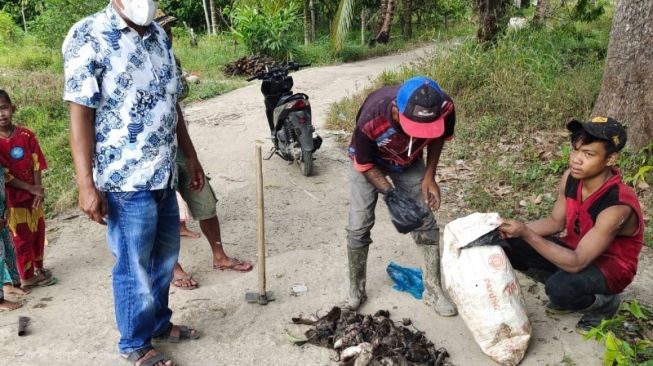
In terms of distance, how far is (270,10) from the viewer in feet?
47.1

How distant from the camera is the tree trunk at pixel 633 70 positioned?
510 cm

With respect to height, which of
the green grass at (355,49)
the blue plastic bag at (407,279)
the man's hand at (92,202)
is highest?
the man's hand at (92,202)

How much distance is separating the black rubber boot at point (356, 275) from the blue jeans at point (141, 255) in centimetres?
110

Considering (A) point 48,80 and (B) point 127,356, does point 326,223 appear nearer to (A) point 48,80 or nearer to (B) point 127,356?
(B) point 127,356

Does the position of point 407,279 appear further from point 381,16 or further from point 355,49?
point 381,16

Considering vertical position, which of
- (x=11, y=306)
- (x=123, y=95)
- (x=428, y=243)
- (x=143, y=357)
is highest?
(x=123, y=95)

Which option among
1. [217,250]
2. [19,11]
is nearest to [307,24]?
[19,11]

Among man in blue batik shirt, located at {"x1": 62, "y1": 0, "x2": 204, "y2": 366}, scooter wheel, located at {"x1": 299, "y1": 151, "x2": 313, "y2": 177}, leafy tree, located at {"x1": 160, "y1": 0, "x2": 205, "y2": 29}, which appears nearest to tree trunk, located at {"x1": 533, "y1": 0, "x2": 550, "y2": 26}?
scooter wheel, located at {"x1": 299, "y1": 151, "x2": 313, "y2": 177}

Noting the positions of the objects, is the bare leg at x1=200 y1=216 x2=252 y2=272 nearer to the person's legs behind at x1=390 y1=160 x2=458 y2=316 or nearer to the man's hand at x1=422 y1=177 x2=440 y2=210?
the person's legs behind at x1=390 y1=160 x2=458 y2=316

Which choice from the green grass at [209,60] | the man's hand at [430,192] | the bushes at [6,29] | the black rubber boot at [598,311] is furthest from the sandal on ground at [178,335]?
the bushes at [6,29]

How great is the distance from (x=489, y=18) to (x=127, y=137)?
7441mm

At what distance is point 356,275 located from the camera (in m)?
3.42

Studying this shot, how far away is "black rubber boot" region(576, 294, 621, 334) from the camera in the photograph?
306 centimetres

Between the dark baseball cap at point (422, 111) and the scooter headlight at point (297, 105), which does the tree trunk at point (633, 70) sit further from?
the dark baseball cap at point (422, 111)
